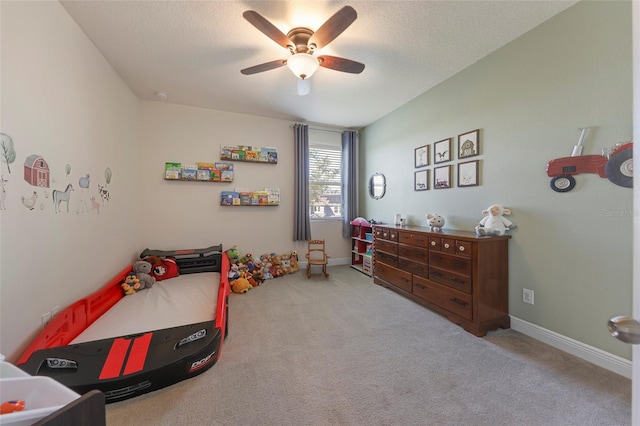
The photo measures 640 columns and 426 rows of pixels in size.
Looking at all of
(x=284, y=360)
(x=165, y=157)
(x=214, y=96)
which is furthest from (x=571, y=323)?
(x=165, y=157)

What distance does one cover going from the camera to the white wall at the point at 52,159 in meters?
1.40

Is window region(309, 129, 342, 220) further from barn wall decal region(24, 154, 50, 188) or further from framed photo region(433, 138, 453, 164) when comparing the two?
barn wall decal region(24, 154, 50, 188)

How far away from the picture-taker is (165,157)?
3490 millimetres

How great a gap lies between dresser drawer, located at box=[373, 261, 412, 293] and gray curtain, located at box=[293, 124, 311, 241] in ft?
4.54

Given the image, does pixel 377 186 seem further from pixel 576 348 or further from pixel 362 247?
pixel 576 348

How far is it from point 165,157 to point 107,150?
995 mm

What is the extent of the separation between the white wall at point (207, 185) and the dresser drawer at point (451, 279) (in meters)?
2.33

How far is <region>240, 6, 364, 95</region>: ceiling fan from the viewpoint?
1.60m

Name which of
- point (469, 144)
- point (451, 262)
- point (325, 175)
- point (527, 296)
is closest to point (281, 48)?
point (469, 144)

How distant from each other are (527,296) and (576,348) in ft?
1.40

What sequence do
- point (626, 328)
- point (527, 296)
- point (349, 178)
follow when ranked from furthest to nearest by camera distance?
point (349, 178) → point (527, 296) → point (626, 328)

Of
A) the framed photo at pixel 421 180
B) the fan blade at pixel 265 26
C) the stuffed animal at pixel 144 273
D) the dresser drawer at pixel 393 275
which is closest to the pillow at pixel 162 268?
the stuffed animal at pixel 144 273

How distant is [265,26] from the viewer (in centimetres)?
167

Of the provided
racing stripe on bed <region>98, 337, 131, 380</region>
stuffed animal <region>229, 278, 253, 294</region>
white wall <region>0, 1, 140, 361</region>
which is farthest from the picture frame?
white wall <region>0, 1, 140, 361</region>
